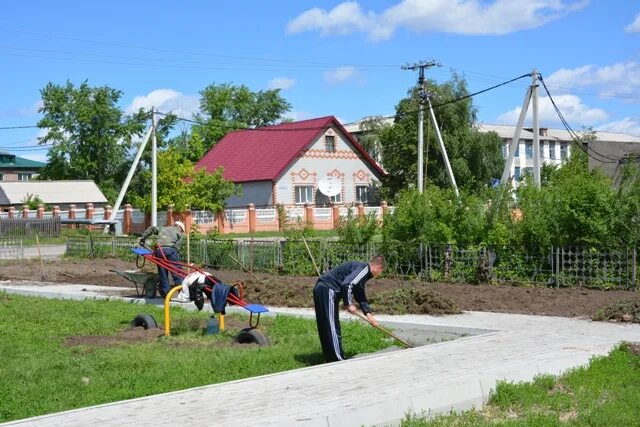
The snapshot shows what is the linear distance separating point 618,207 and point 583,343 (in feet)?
20.5

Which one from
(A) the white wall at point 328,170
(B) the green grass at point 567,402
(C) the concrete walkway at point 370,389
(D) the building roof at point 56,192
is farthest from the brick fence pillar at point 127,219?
(B) the green grass at point 567,402

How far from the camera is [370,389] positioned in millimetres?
8062

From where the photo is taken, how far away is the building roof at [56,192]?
65.9m

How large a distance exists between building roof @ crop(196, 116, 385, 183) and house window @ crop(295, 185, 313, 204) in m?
2.05

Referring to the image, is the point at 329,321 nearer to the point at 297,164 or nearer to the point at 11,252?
the point at 11,252

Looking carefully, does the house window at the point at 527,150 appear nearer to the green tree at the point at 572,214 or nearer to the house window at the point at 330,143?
the house window at the point at 330,143

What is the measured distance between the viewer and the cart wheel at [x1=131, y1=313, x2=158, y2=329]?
12640mm

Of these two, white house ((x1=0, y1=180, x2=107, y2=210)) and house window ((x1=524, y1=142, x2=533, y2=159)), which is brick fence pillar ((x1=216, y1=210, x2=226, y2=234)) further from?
house window ((x1=524, y1=142, x2=533, y2=159))

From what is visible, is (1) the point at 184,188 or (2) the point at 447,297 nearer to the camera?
(2) the point at 447,297

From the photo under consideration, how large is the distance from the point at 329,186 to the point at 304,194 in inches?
68.1

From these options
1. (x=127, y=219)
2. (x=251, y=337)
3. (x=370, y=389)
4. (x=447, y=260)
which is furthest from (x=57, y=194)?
(x=370, y=389)

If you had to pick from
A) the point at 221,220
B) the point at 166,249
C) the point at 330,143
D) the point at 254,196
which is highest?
the point at 330,143

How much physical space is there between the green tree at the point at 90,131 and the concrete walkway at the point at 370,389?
64.2 meters

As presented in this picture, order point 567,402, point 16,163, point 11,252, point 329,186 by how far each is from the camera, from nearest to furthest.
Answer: point 567,402 → point 11,252 → point 329,186 → point 16,163
